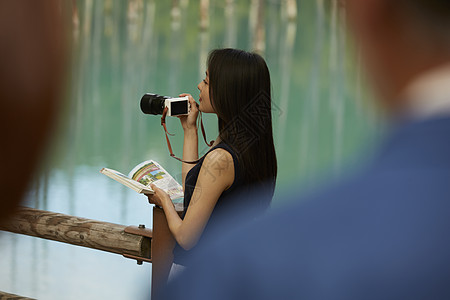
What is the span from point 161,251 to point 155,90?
7107mm

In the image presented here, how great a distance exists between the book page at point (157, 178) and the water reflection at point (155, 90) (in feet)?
6.09

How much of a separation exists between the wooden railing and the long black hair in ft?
0.67

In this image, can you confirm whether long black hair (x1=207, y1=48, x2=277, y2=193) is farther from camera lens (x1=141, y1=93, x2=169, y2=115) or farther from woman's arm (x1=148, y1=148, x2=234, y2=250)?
camera lens (x1=141, y1=93, x2=169, y2=115)

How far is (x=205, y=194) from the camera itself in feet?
3.50

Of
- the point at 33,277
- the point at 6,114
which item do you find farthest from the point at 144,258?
the point at 6,114

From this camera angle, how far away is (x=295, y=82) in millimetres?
9062

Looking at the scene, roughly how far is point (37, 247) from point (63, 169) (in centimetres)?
215

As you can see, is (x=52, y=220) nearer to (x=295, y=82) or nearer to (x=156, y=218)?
(x=156, y=218)

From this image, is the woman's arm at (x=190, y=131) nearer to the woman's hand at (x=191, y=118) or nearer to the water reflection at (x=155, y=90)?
the woman's hand at (x=191, y=118)

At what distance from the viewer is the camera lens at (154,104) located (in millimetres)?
A: 1284

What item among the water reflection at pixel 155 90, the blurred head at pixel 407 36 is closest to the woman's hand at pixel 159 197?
the blurred head at pixel 407 36

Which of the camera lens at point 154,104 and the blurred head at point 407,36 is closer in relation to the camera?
the blurred head at point 407,36

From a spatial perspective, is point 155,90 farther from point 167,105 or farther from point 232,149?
point 232,149

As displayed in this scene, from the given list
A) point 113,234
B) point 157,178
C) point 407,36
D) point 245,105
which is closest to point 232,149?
point 245,105
